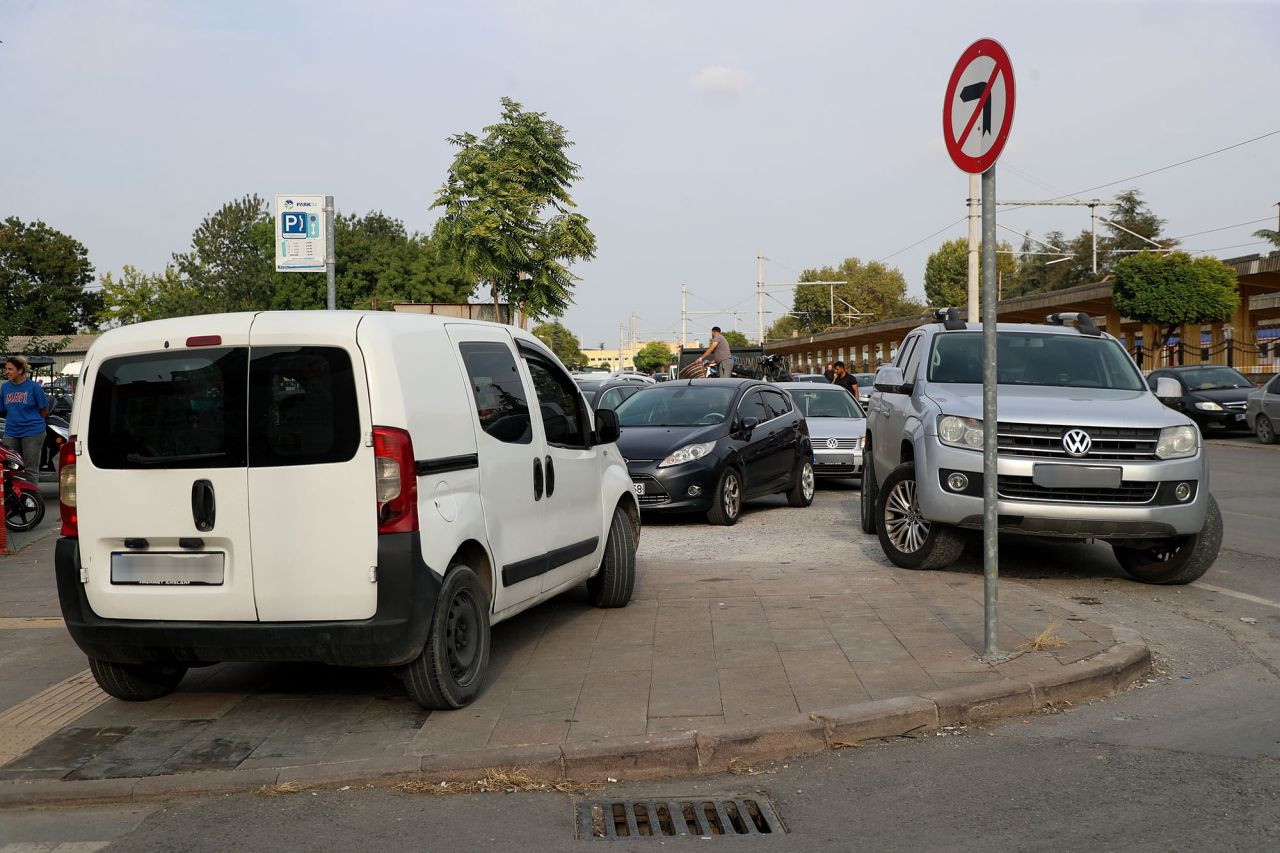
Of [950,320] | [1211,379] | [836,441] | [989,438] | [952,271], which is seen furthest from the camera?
[952,271]

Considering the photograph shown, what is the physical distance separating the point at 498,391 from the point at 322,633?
5.56 feet

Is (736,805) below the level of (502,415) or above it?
below

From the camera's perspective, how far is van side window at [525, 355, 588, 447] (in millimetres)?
7051

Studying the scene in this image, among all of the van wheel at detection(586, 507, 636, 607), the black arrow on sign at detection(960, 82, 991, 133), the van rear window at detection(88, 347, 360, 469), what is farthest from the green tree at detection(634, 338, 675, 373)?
the van rear window at detection(88, 347, 360, 469)

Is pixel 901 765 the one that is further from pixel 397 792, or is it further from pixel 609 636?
pixel 609 636

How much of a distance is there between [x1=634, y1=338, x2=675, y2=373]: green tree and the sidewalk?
149 m

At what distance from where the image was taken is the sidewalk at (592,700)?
4.92 meters

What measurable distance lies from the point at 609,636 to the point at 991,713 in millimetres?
2403

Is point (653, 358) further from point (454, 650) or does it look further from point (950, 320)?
point (454, 650)

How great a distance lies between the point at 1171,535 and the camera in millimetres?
8523

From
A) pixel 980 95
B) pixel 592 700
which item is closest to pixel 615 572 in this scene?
pixel 592 700

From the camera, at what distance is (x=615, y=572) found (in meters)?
8.00

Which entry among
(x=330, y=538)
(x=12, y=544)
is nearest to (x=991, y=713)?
(x=330, y=538)

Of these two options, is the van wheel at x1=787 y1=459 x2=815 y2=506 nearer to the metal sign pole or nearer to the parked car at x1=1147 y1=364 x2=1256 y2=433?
the metal sign pole
